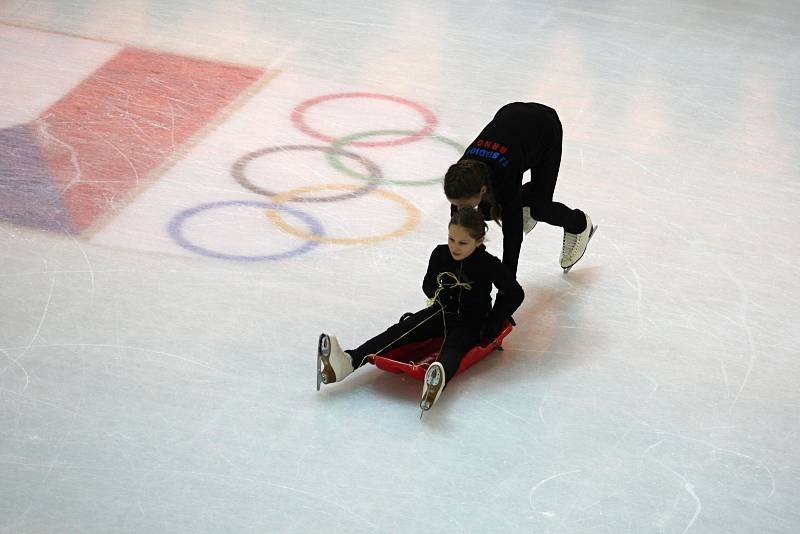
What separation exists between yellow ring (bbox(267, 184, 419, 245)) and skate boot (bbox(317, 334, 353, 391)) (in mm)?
916

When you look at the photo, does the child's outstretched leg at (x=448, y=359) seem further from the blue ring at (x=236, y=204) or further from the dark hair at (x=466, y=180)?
the blue ring at (x=236, y=204)

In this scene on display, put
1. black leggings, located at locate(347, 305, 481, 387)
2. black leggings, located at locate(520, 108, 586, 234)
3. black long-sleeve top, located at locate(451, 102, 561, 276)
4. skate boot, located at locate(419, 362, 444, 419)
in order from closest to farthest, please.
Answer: skate boot, located at locate(419, 362, 444, 419), black leggings, located at locate(347, 305, 481, 387), black long-sleeve top, located at locate(451, 102, 561, 276), black leggings, located at locate(520, 108, 586, 234)

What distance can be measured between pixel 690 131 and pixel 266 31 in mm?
2327

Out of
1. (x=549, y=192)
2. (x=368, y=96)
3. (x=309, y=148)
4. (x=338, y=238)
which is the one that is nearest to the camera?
(x=549, y=192)

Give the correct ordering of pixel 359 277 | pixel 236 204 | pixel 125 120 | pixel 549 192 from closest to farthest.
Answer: pixel 549 192 → pixel 359 277 → pixel 236 204 → pixel 125 120

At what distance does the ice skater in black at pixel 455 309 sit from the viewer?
10.6 feet

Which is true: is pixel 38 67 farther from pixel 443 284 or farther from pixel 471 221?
pixel 471 221

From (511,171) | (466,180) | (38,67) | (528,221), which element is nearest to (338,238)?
(528,221)

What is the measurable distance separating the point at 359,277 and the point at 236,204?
0.72 metres

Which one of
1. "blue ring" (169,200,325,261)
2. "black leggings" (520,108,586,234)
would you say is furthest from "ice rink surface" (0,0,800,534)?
"black leggings" (520,108,586,234)

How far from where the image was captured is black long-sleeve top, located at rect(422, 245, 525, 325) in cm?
332

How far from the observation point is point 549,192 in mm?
3770

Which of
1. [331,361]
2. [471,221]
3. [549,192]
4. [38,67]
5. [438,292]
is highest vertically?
[471,221]

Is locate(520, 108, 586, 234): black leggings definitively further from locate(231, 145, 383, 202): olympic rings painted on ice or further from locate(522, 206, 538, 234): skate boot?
locate(231, 145, 383, 202): olympic rings painted on ice
